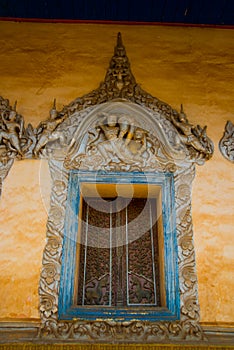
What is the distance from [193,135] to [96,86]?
1.35m

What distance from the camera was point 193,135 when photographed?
180 inches

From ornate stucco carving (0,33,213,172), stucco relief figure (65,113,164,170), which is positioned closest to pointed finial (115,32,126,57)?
ornate stucco carving (0,33,213,172)

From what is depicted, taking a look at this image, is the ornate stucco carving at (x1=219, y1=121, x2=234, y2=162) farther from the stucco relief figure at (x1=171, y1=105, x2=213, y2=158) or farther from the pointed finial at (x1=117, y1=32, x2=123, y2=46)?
the pointed finial at (x1=117, y1=32, x2=123, y2=46)

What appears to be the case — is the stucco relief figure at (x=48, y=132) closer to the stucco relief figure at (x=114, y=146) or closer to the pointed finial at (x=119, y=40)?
the stucco relief figure at (x=114, y=146)

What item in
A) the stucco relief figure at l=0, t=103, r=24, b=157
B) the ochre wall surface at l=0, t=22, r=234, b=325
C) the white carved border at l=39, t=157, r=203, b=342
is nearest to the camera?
the white carved border at l=39, t=157, r=203, b=342

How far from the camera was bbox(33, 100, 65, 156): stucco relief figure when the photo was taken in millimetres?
4449

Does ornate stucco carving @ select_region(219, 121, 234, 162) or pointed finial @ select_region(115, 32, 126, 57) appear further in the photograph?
pointed finial @ select_region(115, 32, 126, 57)

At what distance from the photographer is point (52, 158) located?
14.6 feet

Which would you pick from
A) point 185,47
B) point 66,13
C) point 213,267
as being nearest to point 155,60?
point 185,47

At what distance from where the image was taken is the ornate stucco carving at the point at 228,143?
4566 millimetres

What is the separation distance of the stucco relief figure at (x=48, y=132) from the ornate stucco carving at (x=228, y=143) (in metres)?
1.82

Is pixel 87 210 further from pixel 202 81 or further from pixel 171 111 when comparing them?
pixel 202 81

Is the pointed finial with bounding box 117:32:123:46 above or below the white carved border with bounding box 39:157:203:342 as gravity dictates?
above

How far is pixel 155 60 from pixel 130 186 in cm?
185
